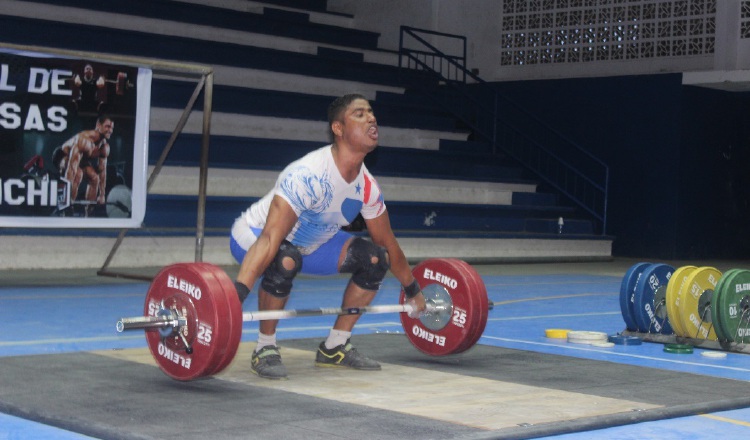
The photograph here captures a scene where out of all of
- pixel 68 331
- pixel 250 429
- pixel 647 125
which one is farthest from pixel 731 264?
pixel 250 429

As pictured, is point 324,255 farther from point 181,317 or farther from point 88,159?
point 88,159

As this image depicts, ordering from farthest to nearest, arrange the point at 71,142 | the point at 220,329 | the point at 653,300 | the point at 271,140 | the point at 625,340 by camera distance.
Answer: the point at 271,140 < the point at 71,142 < the point at 653,300 < the point at 625,340 < the point at 220,329

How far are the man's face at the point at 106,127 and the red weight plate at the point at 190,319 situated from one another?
3.72 metres

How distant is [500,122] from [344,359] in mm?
10909

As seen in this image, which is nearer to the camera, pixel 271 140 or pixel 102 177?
pixel 102 177

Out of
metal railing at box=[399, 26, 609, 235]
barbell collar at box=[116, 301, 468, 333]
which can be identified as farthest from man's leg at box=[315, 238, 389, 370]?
metal railing at box=[399, 26, 609, 235]

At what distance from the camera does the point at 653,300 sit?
223 inches

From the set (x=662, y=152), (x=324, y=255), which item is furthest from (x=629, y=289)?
(x=662, y=152)

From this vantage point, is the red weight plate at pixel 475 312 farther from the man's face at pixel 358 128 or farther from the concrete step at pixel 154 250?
the concrete step at pixel 154 250

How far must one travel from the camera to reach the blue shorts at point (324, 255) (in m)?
4.33

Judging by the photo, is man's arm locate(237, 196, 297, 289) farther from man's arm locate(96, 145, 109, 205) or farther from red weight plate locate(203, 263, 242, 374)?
man's arm locate(96, 145, 109, 205)

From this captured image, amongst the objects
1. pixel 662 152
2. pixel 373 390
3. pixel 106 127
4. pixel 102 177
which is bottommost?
pixel 373 390

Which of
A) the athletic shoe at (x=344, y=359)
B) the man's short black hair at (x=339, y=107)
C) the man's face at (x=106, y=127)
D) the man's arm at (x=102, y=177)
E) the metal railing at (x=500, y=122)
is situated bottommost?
the athletic shoe at (x=344, y=359)

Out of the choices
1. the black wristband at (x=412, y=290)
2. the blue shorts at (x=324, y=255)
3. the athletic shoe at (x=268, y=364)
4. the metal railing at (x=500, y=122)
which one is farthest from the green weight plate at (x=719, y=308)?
the metal railing at (x=500, y=122)
